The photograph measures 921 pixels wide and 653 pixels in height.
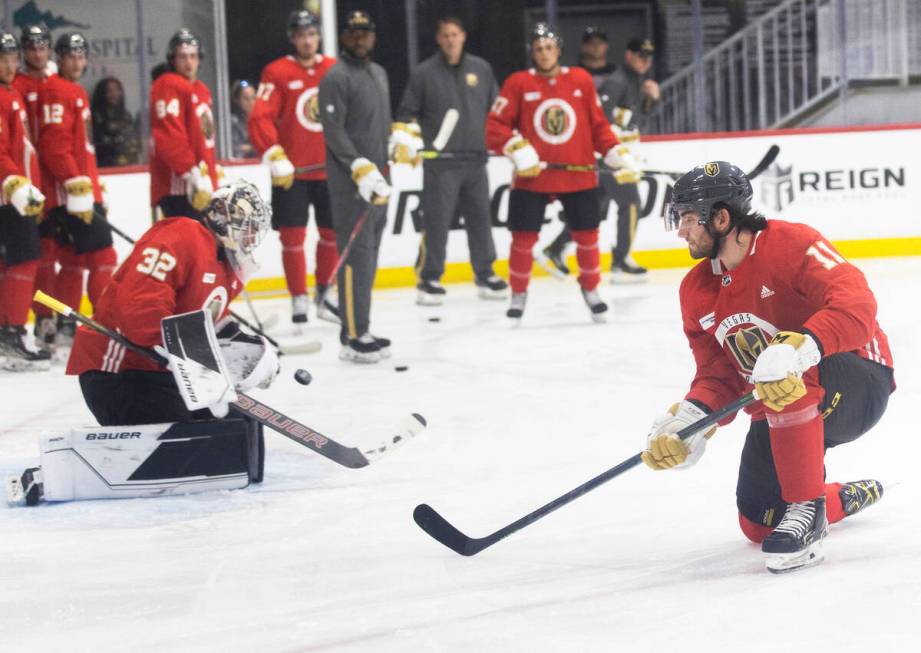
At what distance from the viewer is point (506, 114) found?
5.43 m

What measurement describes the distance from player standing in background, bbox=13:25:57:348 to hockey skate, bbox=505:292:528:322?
5.50 feet

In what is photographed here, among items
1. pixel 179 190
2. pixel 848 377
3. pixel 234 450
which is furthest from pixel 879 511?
pixel 179 190

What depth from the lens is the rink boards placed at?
6848 millimetres

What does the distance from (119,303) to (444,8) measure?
4581mm

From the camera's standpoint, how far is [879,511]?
2.62m

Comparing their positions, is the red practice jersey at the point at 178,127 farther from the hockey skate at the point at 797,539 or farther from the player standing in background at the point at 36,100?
the hockey skate at the point at 797,539

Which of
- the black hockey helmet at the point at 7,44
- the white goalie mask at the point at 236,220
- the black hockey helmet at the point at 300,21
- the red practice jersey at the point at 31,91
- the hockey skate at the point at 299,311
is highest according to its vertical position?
the black hockey helmet at the point at 300,21

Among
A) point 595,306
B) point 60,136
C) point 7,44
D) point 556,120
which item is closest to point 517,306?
point 595,306

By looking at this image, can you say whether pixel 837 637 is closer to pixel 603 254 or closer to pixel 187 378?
pixel 187 378

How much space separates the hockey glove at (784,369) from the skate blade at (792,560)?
26 centimetres

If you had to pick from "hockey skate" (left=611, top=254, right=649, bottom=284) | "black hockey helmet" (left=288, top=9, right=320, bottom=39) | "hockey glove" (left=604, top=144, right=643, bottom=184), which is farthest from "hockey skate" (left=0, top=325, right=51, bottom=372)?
"hockey skate" (left=611, top=254, right=649, bottom=284)

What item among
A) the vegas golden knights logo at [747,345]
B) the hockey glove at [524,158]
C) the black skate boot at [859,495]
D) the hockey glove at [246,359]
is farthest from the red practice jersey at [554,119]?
the vegas golden knights logo at [747,345]

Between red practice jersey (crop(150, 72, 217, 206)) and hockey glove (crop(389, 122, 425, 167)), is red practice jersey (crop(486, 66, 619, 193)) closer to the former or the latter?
hockey glove (crop(389, 122, 425, 167))

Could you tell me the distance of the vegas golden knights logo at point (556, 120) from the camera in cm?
540
